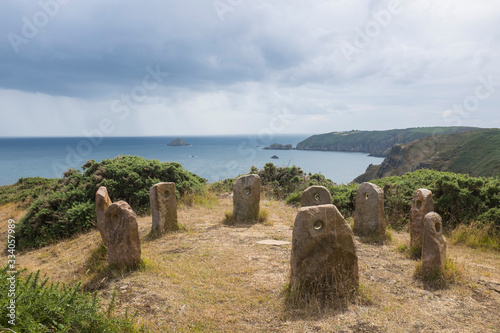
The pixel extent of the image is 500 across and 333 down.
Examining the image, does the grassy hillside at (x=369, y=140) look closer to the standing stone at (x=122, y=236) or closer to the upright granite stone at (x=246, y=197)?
the upright granite stone at (x=246, y=197)

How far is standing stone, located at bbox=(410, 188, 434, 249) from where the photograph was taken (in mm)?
6344

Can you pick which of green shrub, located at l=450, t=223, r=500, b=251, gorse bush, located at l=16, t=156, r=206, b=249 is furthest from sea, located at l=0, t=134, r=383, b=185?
green shrub, located at l=450, t=223, r=500, b=251

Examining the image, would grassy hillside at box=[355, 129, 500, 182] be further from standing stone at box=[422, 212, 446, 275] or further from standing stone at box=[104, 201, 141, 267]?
standing stone at box=[104, 201, 141, 267]

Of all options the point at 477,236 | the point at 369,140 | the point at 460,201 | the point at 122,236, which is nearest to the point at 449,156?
the point at 460,201

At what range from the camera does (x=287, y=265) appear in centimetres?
582

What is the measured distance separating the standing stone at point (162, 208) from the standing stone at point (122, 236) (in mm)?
2360

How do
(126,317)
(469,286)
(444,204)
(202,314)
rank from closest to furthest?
Answer: (126,317)
(202,314)
(469,286)
(444,204)

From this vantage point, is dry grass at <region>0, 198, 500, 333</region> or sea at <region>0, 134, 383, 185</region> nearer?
dry grass at <region>0, 198, 500, 333</region>

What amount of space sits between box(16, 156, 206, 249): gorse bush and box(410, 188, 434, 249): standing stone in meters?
8.34

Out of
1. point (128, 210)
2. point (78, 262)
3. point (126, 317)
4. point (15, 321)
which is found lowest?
point (78, 262)

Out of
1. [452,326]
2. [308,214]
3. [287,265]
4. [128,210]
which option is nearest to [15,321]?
[128,210]

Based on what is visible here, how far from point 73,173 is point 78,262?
7379mm

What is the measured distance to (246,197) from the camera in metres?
9.16

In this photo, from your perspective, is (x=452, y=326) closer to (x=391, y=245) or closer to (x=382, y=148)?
(x=391, y=245)
